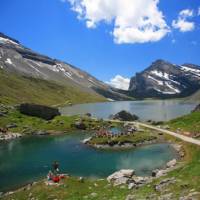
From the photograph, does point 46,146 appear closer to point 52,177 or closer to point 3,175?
point 3,175

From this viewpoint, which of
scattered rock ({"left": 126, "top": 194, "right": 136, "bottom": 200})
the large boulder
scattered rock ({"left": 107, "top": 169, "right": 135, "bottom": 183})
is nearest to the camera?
scattered rock ({"left": 126, "top": 194, "right": 136, "bottom": 200})

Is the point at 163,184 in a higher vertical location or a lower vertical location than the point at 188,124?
lower

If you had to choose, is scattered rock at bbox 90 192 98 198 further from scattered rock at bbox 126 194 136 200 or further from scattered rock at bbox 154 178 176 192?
scattered rock at bbox 154 178 176 192

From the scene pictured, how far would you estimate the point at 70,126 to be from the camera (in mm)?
134750

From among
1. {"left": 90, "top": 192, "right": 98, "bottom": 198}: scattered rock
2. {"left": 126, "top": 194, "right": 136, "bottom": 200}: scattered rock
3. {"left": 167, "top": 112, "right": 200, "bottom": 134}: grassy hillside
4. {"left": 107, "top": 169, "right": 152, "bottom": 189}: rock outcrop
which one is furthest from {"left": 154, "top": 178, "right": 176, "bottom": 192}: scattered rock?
{"left": 167, "top": 112, "right": 200, "bottom": 134}: grassy hillside

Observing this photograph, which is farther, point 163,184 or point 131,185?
point 131,185

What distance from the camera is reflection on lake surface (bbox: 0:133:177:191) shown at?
68375 mm

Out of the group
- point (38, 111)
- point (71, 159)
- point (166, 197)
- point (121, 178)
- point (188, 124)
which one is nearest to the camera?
point (166, 197)

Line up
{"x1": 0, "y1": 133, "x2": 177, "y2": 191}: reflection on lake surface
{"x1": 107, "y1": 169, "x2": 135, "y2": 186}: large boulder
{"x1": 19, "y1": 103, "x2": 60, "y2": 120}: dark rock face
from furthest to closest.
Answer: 1. {"x1": 19, "y1": 103, "x2": 60, "y2": 120}: dark rock face
2. {"x1": 0, "y1": 133, "x2": 177, "y2": 191}: reflection on lake surface
3. {"x1": 107, "y1": 169, "x2": 135, "y2": 186}: large boulder

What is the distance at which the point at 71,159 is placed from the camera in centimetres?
8169

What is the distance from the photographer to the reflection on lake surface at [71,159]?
224 feet

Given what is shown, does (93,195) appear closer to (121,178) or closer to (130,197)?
(130,197)

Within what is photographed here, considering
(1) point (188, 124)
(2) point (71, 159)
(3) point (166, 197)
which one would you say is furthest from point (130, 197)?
(1) point (188, 124)

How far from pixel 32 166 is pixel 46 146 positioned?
26529 millimetres
